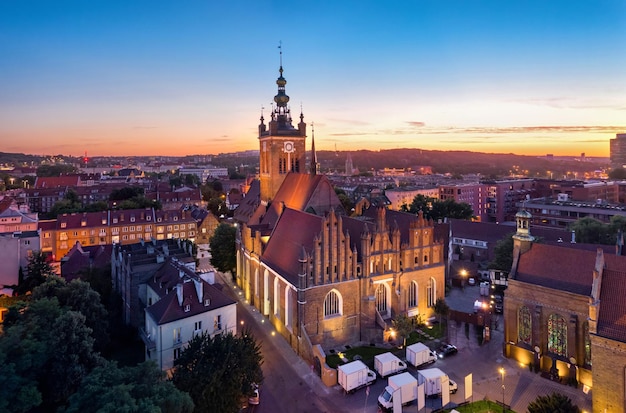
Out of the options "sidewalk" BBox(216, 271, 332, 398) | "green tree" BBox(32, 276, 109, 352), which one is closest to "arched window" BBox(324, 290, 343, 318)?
"sidewalk" BBox(216, 271, 332, 398)

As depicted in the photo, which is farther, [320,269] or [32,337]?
[320,269]

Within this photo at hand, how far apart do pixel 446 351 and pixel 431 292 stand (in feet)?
29.0

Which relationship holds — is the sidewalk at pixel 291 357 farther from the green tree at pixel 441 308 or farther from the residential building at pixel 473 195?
the residential building at pixel 473 195

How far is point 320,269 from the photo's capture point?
39.0 metres

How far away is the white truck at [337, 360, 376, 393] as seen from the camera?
32719 millimetres

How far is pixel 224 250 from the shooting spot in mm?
63000

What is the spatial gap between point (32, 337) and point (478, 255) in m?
65.8

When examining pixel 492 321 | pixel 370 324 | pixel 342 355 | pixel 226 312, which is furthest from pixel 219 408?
pixel 492 321

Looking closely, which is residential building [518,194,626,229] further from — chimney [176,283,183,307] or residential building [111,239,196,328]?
chimney [176,283,183,307]

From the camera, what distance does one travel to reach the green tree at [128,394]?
21578mm

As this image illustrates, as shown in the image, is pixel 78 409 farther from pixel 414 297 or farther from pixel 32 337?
pixel 414 297

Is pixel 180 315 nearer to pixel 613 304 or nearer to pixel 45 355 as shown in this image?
pixel 45 355

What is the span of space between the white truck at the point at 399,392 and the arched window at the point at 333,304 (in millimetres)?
10096

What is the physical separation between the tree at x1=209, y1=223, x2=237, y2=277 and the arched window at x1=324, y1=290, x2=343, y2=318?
90.5 feet
